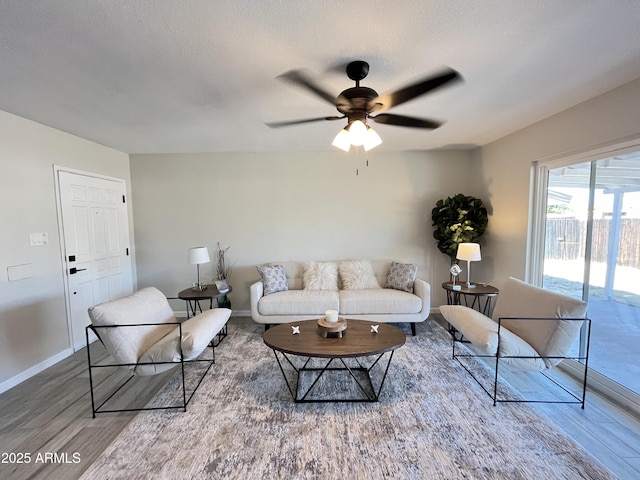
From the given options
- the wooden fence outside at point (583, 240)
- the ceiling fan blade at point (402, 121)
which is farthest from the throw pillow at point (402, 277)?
the ceiling fan blade at point (402, 121)

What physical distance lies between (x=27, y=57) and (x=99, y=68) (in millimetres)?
371

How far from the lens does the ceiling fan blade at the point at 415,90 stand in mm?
1540

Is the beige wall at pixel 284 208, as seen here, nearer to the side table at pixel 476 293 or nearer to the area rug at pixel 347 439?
the side table at pixel 476 293

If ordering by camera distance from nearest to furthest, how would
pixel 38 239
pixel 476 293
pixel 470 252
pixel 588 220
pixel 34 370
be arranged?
pixel 588 220, pixel 34 370, pixel 38 239, pixel 476 293, pixel 470 252

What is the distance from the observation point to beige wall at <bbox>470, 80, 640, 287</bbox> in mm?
2201

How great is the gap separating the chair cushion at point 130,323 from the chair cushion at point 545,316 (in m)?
3.23

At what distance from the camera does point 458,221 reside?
379 cm

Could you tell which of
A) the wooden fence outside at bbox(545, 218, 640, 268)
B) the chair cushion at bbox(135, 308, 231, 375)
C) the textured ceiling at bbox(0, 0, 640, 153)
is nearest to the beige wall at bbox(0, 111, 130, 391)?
the textured ceiling at bbox(0, 0, 640, 153)

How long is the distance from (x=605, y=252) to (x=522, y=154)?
140cm

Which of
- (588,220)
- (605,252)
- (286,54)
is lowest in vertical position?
(605,252)

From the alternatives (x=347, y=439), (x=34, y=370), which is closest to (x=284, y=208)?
(x=347, y=439)

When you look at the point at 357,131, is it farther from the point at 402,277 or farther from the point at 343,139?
the point at 402,277

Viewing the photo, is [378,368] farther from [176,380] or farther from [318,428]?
[176,380]

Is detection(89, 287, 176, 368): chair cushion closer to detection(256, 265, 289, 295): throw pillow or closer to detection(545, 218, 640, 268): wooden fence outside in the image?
detection(256, 265, 289, 295): throw pillow
